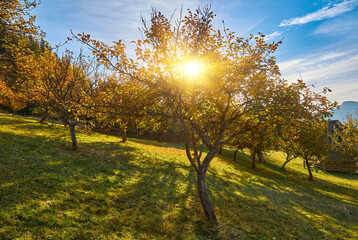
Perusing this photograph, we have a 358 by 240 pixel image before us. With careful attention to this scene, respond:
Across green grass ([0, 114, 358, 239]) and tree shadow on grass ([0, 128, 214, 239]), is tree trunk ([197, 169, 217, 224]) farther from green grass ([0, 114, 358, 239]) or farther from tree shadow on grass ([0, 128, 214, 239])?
tree shadow on grass ([0, 128, 214, 239])

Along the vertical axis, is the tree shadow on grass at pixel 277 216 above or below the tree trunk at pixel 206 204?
below

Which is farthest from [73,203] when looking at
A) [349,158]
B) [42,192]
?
[349,158]

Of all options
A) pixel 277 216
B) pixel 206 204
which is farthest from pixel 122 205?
pixel 277 216

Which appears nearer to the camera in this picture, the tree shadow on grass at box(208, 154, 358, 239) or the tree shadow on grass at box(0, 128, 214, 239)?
the tree shadow on grass at box(0, 128, 214, 239)

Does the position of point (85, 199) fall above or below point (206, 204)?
below

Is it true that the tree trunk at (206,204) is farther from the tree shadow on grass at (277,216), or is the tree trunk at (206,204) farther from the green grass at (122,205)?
the tree shadow on grass at (277,216)

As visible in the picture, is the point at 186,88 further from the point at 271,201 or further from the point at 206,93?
the point at 271,201

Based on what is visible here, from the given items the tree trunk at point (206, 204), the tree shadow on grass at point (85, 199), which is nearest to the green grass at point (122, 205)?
the tree shadow on grass at point (85, 199)

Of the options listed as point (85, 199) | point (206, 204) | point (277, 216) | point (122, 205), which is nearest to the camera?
point (85, 199)

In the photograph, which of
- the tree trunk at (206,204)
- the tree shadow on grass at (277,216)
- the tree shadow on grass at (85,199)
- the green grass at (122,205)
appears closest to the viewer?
the tree shadow on grass at (85,199)

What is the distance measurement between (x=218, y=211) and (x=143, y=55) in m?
10.8

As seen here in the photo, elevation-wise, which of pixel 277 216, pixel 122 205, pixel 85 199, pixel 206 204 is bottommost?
pixel 277 216

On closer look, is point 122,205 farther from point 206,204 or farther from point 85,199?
point 206,204

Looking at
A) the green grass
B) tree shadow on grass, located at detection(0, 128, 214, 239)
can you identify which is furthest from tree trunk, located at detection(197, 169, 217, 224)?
tree shadow on grass, located at detection(0, 128, 214, 239)
